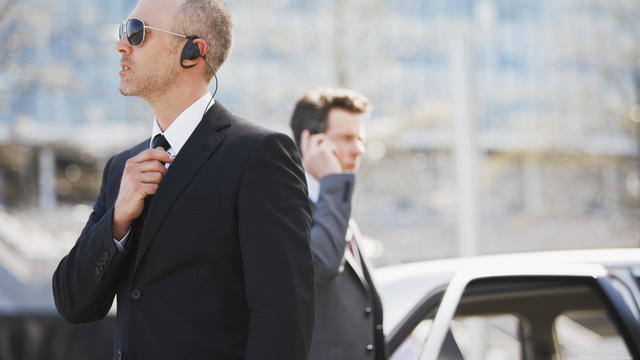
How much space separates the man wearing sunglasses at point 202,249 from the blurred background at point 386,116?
4008 millimetres

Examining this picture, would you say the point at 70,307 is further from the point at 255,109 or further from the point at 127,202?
the point at 255,109

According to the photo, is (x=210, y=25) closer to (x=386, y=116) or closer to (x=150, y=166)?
(x=150, y=166)

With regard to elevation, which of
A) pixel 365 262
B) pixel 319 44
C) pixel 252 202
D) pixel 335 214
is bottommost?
pixel 365 262

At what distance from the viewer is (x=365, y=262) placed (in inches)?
90.2

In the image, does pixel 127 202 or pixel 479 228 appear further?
pixel 479 228

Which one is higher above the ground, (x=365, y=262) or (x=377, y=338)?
(x=365, y=262)

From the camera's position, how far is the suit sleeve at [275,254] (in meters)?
1.32

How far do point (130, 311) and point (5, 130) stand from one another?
9.31 m

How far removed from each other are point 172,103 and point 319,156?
3.03ft

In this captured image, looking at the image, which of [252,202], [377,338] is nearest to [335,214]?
[377,338]

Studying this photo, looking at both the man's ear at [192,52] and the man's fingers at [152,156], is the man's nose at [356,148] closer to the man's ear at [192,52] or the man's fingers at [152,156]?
the man's ear at [192,52]

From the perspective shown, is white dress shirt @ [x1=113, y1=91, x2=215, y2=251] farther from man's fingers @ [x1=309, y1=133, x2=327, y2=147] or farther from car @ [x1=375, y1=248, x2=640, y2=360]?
car @ [x1=375, y1=248, x2=640, y2=360]

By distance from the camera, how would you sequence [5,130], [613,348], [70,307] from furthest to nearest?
[5,130] → [613,348] → [70,307]

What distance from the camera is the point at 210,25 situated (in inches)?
62.7
